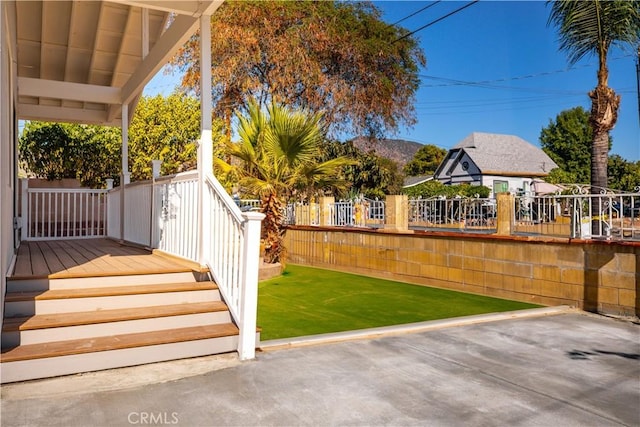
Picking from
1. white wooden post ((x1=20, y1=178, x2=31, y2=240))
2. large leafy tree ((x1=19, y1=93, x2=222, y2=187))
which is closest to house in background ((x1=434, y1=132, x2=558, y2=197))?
large leafy tree ((x1=19, y1=93, x2=222, y2=187))

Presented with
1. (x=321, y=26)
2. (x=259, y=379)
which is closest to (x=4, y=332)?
(x=259, y=379)

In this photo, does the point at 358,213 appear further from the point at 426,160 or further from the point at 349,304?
the point at 426,160

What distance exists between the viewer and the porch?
11.9 ft

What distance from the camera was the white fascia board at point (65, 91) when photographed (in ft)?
27.7

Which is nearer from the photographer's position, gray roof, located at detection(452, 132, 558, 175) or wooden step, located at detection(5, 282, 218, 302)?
wooden step, located at detection(5, 282, 218, 302)

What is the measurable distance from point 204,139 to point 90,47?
4782mm

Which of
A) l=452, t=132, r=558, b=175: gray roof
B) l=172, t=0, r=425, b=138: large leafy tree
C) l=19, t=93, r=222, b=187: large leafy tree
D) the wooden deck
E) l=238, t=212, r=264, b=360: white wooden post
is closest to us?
l=238, t=212, r=264, b=360: white wooden post

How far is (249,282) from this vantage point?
13.6 feet

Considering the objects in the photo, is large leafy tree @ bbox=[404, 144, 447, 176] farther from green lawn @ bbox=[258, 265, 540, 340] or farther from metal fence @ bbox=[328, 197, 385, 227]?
green lawn @ bbox=[258, 265, 540, 340]

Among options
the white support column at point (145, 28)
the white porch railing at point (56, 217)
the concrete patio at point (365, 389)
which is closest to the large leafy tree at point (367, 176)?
the white porch railing at point (56, 217)

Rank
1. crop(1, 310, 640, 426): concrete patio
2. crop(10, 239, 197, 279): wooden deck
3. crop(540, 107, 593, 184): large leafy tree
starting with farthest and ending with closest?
1. crop(540, 107, 593, 184): large leafy tree
2. crop(10, 239, 197, 279): wooden deck
3. crop(1, 310, 640, 426): concrete patio

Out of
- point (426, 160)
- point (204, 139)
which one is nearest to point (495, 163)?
point (426, 160)

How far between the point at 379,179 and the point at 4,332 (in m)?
28.3

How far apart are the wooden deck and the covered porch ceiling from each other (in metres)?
2.56
